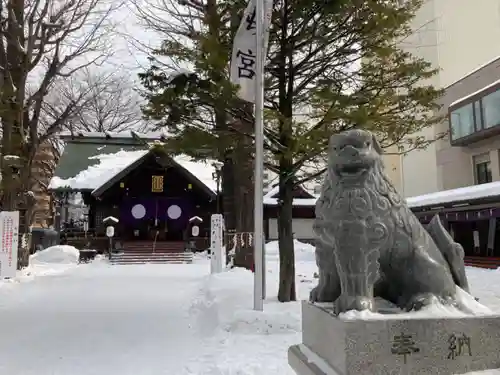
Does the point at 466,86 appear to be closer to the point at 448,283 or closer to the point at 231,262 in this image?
the point at 231,262

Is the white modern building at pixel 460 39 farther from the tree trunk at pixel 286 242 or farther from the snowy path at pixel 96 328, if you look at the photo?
the snowy path at pixel 96 328

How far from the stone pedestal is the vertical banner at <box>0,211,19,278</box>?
44.4ft

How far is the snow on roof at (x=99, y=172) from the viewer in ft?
86.4

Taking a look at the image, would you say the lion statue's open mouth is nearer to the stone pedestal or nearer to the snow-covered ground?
the stone pedestal

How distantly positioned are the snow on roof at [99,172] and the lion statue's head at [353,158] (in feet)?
75.8

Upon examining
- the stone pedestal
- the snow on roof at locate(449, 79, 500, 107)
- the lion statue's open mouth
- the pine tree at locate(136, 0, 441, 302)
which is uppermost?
the snow on roof at locate(449, 79, 500, 107)

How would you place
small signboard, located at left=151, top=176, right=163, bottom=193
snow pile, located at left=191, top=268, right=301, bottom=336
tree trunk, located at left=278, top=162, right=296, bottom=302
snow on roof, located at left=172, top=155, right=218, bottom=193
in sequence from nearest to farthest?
1. snow pile, located at left=191, top=268, right=301, bottom=336
2. tree trunk, located at left=278, top=162, right=296, bottom=302
3. snow on roof, located at left=172, top=155, right=218, bottom=193
4. small signboard, located at left=151, top=176, right=163, bottom=193

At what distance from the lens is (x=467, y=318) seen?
3094 mm

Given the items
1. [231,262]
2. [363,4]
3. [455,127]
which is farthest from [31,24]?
[455,127]

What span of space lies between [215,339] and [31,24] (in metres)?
13.6

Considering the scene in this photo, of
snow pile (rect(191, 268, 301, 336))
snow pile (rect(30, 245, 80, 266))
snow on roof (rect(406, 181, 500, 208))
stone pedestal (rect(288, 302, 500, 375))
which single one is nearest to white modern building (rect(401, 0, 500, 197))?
snow on roof (rect(406, 181, 500, 208))

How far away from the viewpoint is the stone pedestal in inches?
117

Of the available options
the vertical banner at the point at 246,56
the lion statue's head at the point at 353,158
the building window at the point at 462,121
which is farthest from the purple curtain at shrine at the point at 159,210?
the lion statue's head at the point at 353,158

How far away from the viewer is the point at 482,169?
85.3ft
